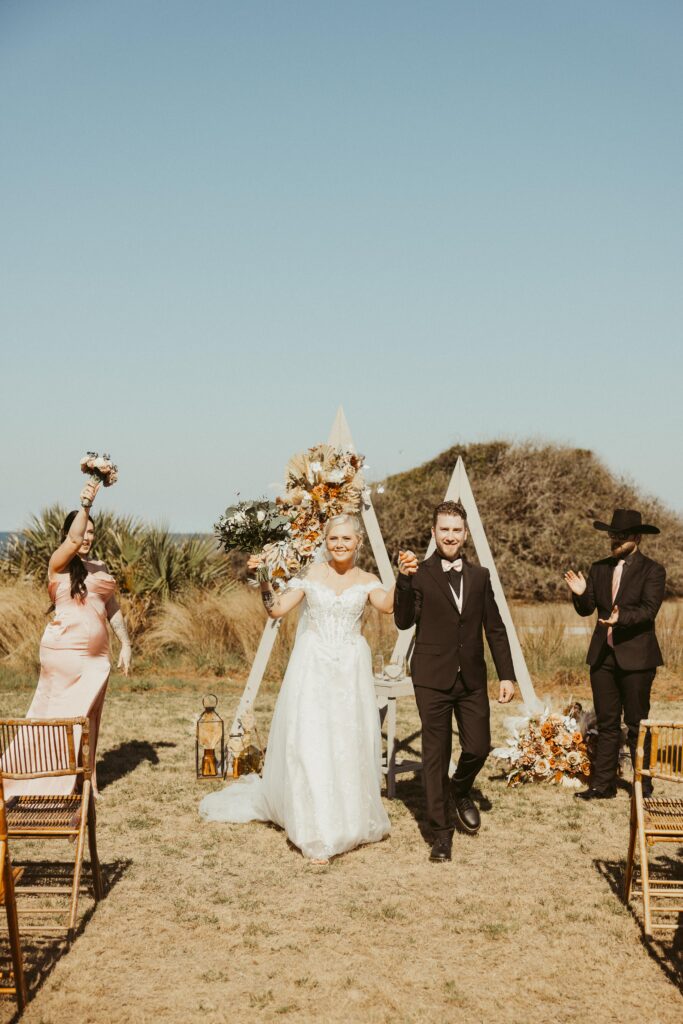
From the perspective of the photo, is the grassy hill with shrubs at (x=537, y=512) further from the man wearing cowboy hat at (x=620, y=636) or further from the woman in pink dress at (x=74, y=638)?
the woman in pink dress at (x=74, y=638)

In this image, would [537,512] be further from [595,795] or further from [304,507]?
[304,507]

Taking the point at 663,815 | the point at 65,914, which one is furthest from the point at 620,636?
the point at 65,914

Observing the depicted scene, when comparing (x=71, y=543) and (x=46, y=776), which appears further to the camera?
(x=71, y=543)

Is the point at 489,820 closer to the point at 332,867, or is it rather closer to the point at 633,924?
the point at 332,867

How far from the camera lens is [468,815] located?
6332mm

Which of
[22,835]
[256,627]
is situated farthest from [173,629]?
[22,835]

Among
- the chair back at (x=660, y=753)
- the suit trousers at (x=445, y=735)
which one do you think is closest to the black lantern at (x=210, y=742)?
the suit trousers at (x=445, y=735)

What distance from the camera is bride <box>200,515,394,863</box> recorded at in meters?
5.96

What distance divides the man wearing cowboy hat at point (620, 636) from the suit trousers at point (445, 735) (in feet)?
4.74

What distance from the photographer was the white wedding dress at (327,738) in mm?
5953

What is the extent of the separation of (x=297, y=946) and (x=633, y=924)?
175 centimetres

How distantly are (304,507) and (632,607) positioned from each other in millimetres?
2568

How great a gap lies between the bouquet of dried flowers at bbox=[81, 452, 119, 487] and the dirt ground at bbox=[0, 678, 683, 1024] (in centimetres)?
243

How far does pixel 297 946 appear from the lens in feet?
14.8
